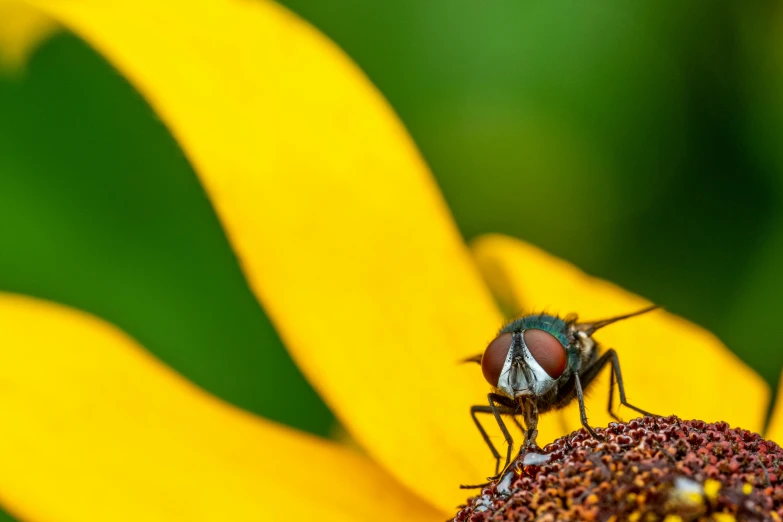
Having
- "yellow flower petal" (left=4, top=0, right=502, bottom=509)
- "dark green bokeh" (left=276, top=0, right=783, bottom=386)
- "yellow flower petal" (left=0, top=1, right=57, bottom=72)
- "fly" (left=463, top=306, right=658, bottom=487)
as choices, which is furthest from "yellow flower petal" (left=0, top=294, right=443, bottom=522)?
"dark green bokeh" (left=276, top=0, right=783, bottom=386)

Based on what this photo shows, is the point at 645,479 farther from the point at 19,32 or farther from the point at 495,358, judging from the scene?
the point at 19,32

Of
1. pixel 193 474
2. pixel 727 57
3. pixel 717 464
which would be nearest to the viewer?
pixel 717 464

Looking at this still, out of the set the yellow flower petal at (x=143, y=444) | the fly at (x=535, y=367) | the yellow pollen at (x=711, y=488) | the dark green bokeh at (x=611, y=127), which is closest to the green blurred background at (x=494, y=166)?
the dark green bokeh at (x=611, y=127)

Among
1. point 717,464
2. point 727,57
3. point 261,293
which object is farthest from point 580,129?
point 717,464

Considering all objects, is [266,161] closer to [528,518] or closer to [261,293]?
[261,293]

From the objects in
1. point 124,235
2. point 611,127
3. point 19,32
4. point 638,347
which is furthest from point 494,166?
point 19,32
